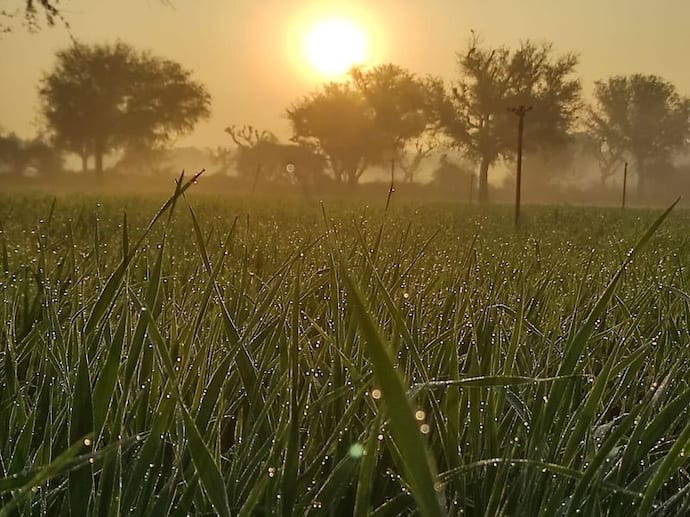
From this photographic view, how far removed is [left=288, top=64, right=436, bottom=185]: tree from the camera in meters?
55.9

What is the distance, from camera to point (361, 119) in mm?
58344

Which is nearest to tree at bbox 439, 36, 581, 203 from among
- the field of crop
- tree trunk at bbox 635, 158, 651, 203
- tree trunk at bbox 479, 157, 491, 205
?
tree trunk at bbox 479, 157, 491, 205

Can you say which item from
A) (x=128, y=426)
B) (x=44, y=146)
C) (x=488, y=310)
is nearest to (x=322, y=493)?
(x=128, y=426)

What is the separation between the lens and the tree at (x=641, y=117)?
241 ft

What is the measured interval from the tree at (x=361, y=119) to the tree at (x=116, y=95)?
9285 millimetres

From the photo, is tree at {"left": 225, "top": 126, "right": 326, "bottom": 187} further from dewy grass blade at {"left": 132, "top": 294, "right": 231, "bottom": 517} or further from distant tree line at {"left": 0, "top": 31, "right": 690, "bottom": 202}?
dewy grass blade at {"left": 132, "top": 294, "right": 231, "bottom": 517}

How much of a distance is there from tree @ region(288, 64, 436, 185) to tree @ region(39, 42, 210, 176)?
30.5ft

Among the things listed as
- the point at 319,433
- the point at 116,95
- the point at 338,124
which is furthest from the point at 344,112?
the point at 319,433

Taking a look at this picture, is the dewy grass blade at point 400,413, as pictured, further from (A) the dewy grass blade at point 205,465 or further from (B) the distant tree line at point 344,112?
(B) the distant tree line at point 344,112

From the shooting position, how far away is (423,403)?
1.02m

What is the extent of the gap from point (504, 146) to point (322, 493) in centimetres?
→ 5121

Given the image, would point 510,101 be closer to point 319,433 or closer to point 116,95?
point 116,95

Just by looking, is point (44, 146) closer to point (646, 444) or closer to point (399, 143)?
point (399, 143)

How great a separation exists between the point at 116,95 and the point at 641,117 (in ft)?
173
